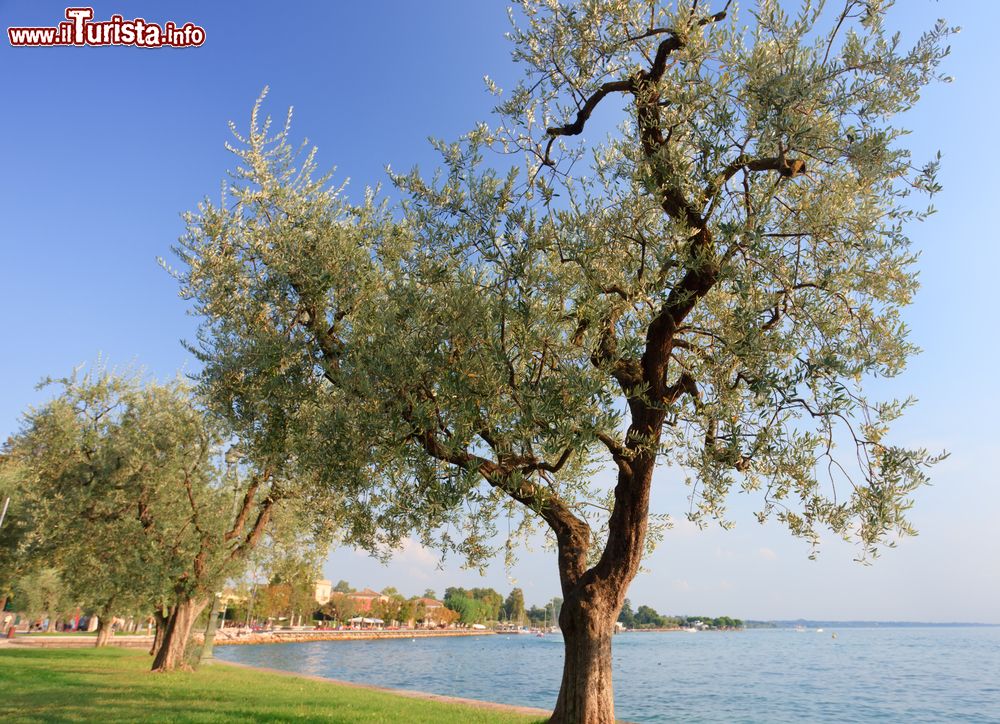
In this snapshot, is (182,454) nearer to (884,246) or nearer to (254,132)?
(254,132)

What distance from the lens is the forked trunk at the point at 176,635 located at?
25.5 m

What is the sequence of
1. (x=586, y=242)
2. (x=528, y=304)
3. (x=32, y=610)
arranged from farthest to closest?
1. (x=32, y=610)
2. (x=586, y=242)
3. (x=528, y=304)

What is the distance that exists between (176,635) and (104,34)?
2242cm

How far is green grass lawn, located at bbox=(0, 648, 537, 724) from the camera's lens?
15195 mm

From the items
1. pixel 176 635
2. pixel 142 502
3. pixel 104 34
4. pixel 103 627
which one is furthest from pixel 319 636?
pixel 104 34

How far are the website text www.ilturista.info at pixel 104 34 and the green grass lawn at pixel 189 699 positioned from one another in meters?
15.1

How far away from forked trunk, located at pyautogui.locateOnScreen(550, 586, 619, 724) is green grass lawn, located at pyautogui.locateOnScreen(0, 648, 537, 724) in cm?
619

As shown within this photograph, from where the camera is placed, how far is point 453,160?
10992 mm

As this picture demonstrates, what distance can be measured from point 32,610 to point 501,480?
61778mm

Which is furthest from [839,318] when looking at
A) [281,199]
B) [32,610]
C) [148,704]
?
[32,610]

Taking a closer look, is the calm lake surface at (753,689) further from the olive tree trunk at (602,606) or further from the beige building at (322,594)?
the beige building at (322,594)

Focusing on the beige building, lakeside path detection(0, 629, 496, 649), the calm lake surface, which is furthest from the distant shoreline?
the calm lake surface

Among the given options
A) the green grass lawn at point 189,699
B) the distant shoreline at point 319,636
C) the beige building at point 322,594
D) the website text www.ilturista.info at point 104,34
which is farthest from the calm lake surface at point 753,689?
the beige building at point 322,594

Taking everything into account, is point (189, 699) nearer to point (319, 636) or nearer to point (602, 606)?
point (602, 606)
